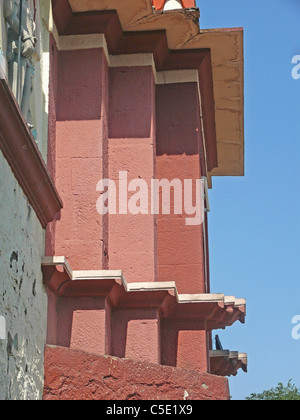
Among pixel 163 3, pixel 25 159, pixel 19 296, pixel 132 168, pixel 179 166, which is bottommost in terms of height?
pixel 19 296

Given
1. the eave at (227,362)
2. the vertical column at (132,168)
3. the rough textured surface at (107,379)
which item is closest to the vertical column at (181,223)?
the vertical column at (132,168)

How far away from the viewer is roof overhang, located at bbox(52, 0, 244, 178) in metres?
10.5

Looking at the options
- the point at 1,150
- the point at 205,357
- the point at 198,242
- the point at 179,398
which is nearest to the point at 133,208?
the point at 198,242

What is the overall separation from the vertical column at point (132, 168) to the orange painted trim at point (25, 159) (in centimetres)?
166

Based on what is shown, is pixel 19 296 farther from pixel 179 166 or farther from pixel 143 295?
pixel 179 166

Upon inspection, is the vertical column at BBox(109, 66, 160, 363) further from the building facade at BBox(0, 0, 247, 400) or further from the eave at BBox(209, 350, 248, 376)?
the eave at BBox(209, 350, 248, 376)

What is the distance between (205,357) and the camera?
411 inches

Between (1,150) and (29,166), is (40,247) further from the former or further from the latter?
(1,150)

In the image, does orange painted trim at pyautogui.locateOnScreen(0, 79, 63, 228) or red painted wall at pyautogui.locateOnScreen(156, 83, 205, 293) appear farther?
red painted wall at pyautogui.locateOnScreen(156, 83, 205, 293)

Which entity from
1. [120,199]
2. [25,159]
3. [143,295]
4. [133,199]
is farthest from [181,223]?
[25,159]

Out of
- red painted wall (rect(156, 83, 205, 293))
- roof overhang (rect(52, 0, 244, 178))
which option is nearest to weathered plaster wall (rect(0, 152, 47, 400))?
red painted wall (rect(156, 83, 205, 293))

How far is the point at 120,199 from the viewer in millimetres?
10422

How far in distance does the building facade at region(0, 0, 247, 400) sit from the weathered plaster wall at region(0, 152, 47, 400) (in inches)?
1.7

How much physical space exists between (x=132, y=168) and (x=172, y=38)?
1715 millimetres
